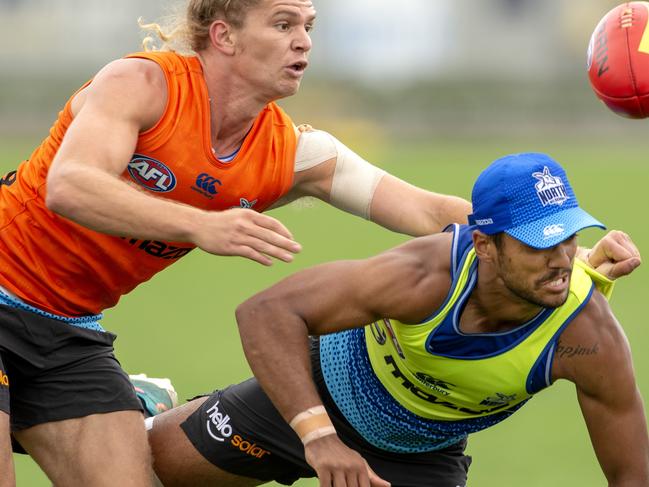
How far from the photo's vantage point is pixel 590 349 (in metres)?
5.65

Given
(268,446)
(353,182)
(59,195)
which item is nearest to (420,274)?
(353,182)

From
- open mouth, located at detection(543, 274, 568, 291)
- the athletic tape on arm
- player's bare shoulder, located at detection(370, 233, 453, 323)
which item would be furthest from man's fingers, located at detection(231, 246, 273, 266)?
the athletic tape on arm

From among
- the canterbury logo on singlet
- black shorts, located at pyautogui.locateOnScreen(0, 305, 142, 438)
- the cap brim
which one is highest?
the cap brim

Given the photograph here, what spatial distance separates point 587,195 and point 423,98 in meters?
15.6

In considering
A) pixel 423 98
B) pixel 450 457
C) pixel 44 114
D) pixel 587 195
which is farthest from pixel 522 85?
pixel 450 457

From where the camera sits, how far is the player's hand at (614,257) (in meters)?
6.00

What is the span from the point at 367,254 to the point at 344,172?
11.0 m

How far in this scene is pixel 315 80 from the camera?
1531 inches

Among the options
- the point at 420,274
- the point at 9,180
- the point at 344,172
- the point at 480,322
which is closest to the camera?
the point at 420,274

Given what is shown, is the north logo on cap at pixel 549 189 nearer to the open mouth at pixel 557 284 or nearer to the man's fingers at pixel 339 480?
the open mouth at pixel 557 284

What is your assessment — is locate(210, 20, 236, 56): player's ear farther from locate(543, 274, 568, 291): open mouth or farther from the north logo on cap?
locate(543, 274, 568, 291): open mouth

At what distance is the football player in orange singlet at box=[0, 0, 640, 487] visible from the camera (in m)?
6.09

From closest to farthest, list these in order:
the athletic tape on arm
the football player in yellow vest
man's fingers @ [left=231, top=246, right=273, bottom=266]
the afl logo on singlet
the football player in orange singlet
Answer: man's fingers @ [left=231, top=246, right=273, bottom=266], the football player in yellow vest, the football player in orange singlet, the afl logo on singlet, the athletic tape on arm

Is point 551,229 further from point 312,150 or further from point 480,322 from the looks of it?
point 312,150
